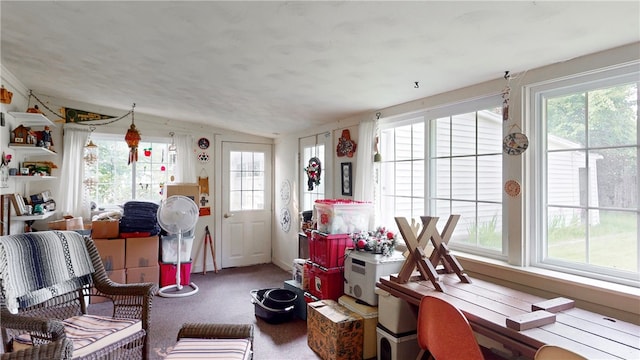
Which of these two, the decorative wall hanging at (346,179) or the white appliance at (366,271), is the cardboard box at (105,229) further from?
the white appliance at (366,271)

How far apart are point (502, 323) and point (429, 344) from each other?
1.19 ft

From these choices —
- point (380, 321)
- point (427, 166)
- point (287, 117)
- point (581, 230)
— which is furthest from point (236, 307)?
point (581, 230)

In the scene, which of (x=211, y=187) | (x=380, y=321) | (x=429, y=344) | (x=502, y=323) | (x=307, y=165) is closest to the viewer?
(x=502, y=323)

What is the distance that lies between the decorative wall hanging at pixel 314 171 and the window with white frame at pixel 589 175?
2.56 metres

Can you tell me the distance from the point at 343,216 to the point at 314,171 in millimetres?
1326

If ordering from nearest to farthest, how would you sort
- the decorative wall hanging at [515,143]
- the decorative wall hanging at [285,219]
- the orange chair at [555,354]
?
the orange chair at [555,354], the decorative wall hanging at [515,143], the decorative wall hanging at [285,219]

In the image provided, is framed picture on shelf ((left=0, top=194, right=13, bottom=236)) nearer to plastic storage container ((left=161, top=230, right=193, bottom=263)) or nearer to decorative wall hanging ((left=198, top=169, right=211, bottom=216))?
plastic storage container ((left=161, top=230, right=193, bottom=263))

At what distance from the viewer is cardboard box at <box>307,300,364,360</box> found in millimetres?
2385

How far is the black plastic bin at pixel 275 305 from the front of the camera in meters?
3.17

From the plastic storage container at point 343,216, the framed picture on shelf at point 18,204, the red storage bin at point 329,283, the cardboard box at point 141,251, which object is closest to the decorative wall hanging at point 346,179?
the plastic storage container at point 343,216

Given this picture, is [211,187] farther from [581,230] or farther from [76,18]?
[581,230]

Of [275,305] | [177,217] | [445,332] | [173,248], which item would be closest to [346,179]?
[275,305]

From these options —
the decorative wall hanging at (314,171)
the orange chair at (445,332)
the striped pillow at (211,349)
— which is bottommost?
the striped pillow at (211,349)

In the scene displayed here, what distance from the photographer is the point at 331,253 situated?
9.72 ft
